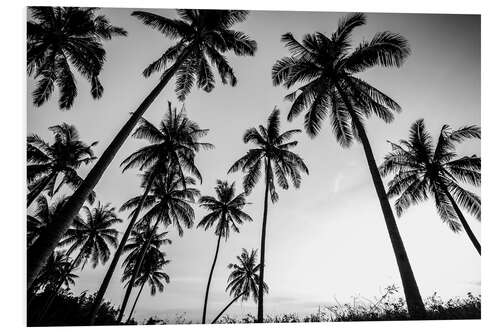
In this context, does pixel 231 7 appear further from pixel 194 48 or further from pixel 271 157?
pixel 271 157

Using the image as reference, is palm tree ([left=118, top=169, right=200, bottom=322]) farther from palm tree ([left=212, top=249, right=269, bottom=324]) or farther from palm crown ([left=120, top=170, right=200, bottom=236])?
palm tree ([left=212, top=249, right=269, bottom=324])

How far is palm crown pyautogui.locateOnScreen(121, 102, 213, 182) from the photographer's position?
15148 mm

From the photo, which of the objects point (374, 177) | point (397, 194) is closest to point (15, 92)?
point (374, 177)

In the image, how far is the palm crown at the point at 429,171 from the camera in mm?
12547

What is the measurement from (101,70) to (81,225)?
19.3 meters

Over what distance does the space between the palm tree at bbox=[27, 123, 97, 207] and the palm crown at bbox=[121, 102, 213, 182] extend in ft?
11.9

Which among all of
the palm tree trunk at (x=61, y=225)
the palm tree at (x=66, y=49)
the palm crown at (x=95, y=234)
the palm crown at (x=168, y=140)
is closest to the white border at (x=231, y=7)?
the palm tree trunk at (x=61, y=225)

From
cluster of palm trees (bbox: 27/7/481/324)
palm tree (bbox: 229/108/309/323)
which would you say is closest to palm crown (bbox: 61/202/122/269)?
cluster of palm trees (bbox: 27/7/481/324)

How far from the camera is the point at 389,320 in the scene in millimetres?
6398

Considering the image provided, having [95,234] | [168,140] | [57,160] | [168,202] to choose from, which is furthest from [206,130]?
[95,234]

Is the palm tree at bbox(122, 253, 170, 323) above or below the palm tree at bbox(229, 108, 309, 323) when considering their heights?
below

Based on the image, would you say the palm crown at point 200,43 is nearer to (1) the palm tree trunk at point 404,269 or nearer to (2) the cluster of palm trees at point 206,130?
(2) the cluster of palm trees at point 206,130
